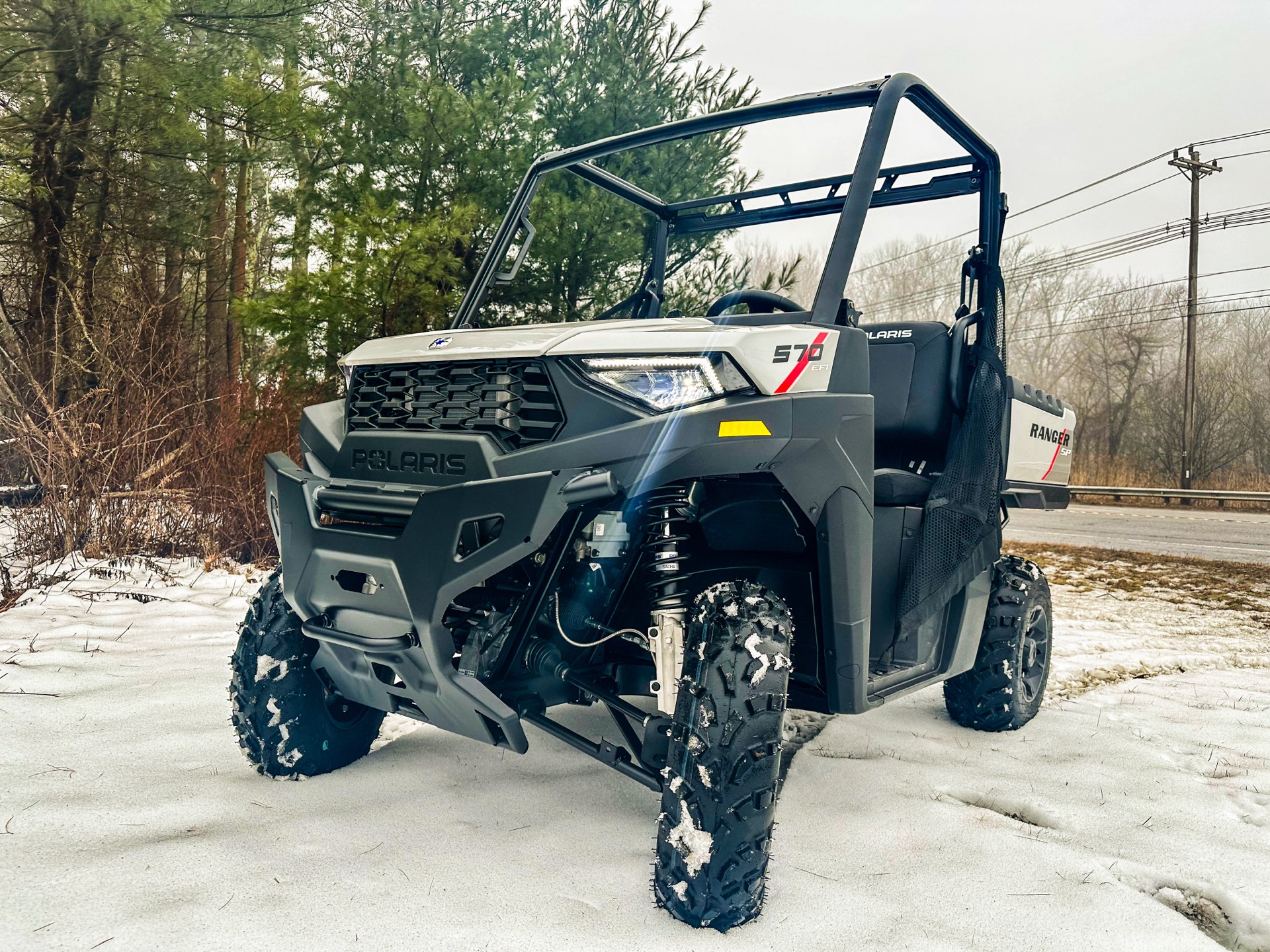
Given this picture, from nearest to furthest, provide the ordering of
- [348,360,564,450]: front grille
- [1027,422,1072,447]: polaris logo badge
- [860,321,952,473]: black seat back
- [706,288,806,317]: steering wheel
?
[348,360,564,450]: front grille, [706,288,806,317]: steering wheel, [860,321,952,473]: black seat back, [1027,422,1072,447]: polaris logo badge

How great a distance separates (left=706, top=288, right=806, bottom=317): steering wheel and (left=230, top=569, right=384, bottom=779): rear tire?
1715mm

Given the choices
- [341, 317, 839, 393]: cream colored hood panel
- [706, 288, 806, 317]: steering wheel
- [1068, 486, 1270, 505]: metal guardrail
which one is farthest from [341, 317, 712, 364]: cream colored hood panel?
[1068, 486, 1270, 505]: metal guardrail

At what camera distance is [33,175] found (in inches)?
398

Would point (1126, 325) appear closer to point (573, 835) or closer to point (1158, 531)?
point (1158, 531)

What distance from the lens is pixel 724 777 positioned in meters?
2.15

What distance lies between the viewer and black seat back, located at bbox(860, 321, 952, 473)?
12.4ft

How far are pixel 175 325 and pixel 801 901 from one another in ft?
22.4

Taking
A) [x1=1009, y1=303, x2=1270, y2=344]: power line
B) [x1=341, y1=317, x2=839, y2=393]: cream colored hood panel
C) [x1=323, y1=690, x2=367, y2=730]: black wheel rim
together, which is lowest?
[x1=323, y1=690, x2=367, y2=730]: black wheel rim

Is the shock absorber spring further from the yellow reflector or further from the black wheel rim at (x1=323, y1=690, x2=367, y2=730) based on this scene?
the black wheel rim at (x1=323, y1=690, x2=367, y2=730)

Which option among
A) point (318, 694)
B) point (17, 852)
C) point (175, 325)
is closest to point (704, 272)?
point (175, 325)

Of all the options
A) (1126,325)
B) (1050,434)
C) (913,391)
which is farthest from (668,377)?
(1126,325)

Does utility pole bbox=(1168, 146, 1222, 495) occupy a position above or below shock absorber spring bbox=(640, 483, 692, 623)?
above

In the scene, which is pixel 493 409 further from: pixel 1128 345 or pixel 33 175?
pixel 1128 345

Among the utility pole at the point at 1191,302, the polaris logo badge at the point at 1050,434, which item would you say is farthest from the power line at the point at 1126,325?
the polaris logo badge at the point at 1050,434
